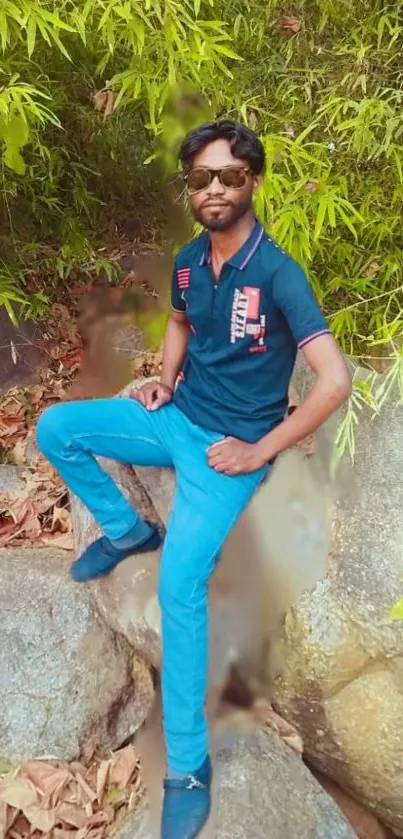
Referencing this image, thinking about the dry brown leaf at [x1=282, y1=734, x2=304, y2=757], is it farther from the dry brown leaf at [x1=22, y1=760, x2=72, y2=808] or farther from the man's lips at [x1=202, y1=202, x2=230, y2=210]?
the man's lips at [x1=202, y1=202, x2=230, y2=210]

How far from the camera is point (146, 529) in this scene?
107 inches

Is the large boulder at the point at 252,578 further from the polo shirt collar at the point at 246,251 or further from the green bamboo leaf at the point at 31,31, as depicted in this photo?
the green bamboo leaf at the point at 31,31

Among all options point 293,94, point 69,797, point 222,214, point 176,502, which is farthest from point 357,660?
point 293,94

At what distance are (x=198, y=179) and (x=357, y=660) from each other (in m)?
1.56

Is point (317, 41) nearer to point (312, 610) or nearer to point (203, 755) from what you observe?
point (312, 610)

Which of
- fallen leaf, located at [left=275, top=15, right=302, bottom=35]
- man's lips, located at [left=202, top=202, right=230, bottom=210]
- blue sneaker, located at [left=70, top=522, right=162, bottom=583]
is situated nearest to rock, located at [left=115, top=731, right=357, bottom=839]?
blue sneaker, located at [left=70, top=522, right=162, bottom=583]

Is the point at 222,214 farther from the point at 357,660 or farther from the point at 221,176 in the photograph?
the point at 357,660

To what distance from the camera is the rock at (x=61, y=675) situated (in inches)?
104

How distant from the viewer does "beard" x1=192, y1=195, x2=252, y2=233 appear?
83.4 inches

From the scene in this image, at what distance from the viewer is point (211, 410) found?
94.5 inches

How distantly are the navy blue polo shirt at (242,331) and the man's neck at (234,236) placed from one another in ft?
0.06

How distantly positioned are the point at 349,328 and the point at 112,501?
1172 millimetres

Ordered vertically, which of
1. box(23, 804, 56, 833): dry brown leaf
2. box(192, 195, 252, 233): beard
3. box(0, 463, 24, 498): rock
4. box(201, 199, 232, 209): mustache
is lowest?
box(23, 804, 56, 833): dry brown leaf

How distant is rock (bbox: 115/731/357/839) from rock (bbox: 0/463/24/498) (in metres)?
1.70
